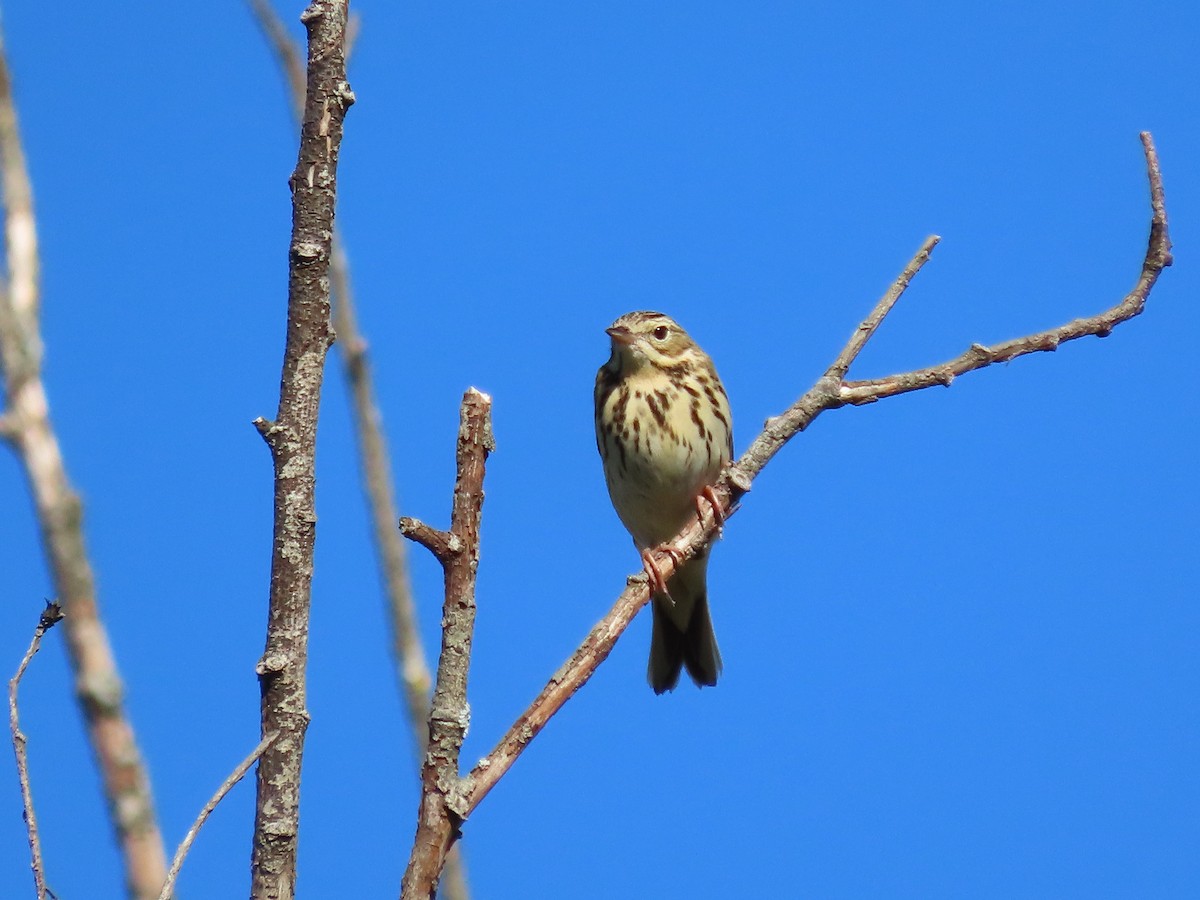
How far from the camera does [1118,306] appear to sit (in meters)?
4.43

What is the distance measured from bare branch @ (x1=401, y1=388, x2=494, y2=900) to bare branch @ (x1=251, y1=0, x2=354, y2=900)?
0.97ft

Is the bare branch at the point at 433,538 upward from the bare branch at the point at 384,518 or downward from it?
downward

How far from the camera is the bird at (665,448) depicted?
7.76 meters

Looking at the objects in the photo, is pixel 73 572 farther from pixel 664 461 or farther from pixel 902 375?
pixel 664 461

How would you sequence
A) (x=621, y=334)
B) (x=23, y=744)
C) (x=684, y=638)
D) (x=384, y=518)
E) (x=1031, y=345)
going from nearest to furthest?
1. (x=23, y=744)
2. (x=1031, y=345)
3. (x=384, y=518)
4. (x=621, y=334)
5. (x=684, y=638)

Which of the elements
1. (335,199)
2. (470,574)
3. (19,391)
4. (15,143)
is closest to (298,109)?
(15,143)

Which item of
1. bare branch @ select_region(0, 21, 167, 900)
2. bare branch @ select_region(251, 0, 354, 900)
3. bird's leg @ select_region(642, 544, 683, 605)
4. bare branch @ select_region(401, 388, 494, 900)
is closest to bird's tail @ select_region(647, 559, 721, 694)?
bird's leg @ select_region(642, 544, 683, 605)

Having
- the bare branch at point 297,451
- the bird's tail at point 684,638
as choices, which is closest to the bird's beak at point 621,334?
the bird's tail at point 684,638

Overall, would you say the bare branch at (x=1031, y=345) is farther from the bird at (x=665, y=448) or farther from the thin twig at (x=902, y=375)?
the bird at (x=665, y=448)

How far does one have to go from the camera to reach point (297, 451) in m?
3.15

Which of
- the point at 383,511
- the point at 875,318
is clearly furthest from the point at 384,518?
the point at 875,318

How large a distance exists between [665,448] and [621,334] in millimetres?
744

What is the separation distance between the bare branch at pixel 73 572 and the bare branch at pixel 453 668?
1.83 feet

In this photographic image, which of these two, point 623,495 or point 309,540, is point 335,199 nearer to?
point 309,540
